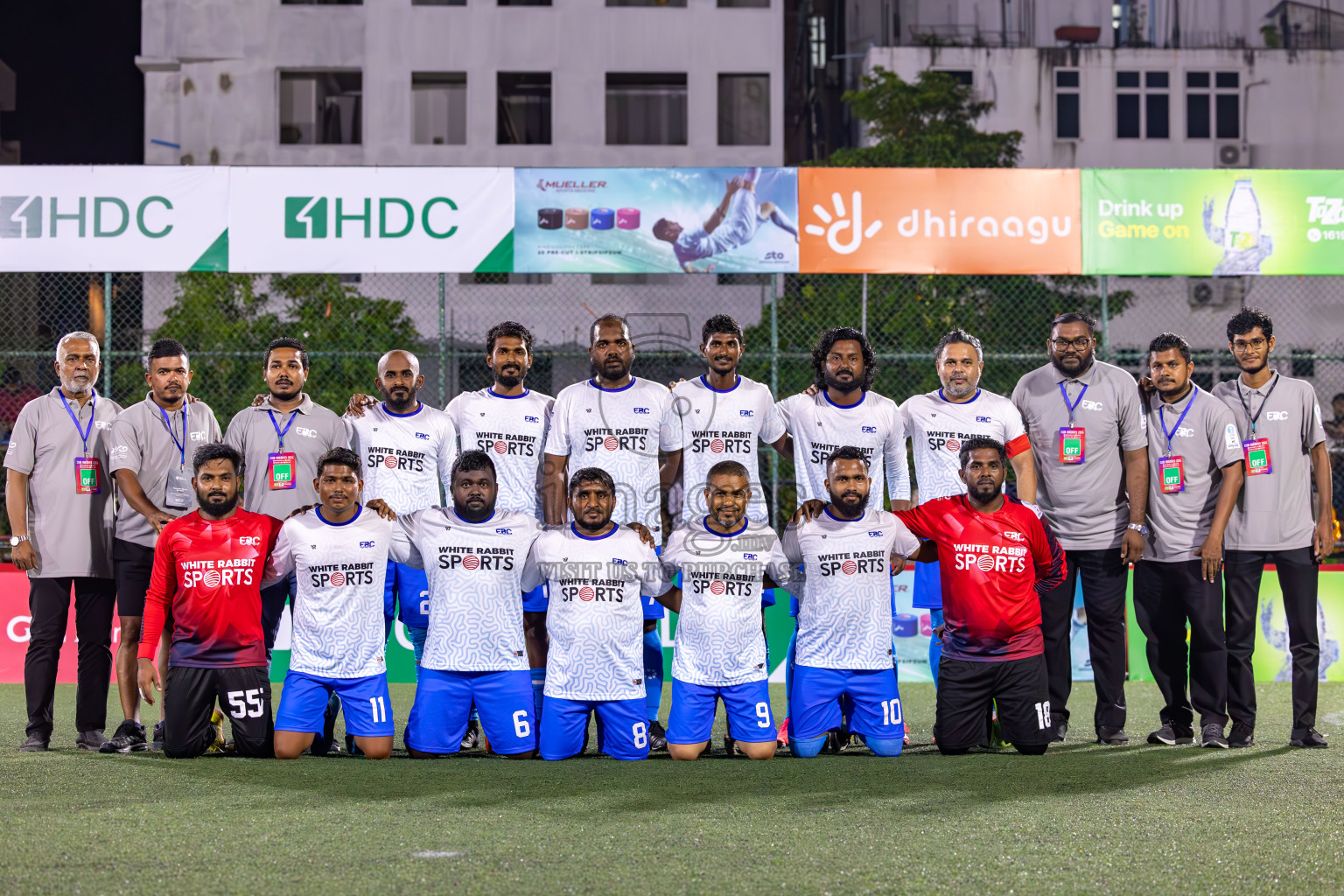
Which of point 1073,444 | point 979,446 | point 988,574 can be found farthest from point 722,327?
point 1073,444

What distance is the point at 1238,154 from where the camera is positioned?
1294 inches

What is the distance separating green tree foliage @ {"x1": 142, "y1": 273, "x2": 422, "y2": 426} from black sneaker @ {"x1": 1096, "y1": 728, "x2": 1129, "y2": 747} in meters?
8.32

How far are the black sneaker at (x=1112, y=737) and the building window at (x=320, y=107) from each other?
84.2 ft

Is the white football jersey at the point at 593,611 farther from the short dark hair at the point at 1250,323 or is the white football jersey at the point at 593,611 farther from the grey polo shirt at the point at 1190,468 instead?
the short dark hair at the point at 1250,323

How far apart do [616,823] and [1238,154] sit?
32.4 metres

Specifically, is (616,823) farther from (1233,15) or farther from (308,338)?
(1233,15)

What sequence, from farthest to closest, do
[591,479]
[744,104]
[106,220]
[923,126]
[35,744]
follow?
[744,104] < [923,126] < [106,220] < [35,744] < [591,479]

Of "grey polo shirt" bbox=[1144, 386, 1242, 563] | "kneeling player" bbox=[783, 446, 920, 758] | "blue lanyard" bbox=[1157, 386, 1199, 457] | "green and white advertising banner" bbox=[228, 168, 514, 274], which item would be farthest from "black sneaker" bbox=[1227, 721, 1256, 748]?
"green and white advertising banner" bbox=[228, 168, 514, 274]

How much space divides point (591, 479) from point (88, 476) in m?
2.63

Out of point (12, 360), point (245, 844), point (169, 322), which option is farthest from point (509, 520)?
point (169, 322)

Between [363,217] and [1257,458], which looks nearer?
[1257,458]

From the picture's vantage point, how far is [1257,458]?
718 centimetres

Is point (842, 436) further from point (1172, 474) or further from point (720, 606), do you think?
point (1172, 474)

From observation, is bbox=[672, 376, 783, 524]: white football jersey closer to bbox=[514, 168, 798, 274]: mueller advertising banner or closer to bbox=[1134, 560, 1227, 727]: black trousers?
bbox=[1134, 560, 1227, 727]: black trousers
